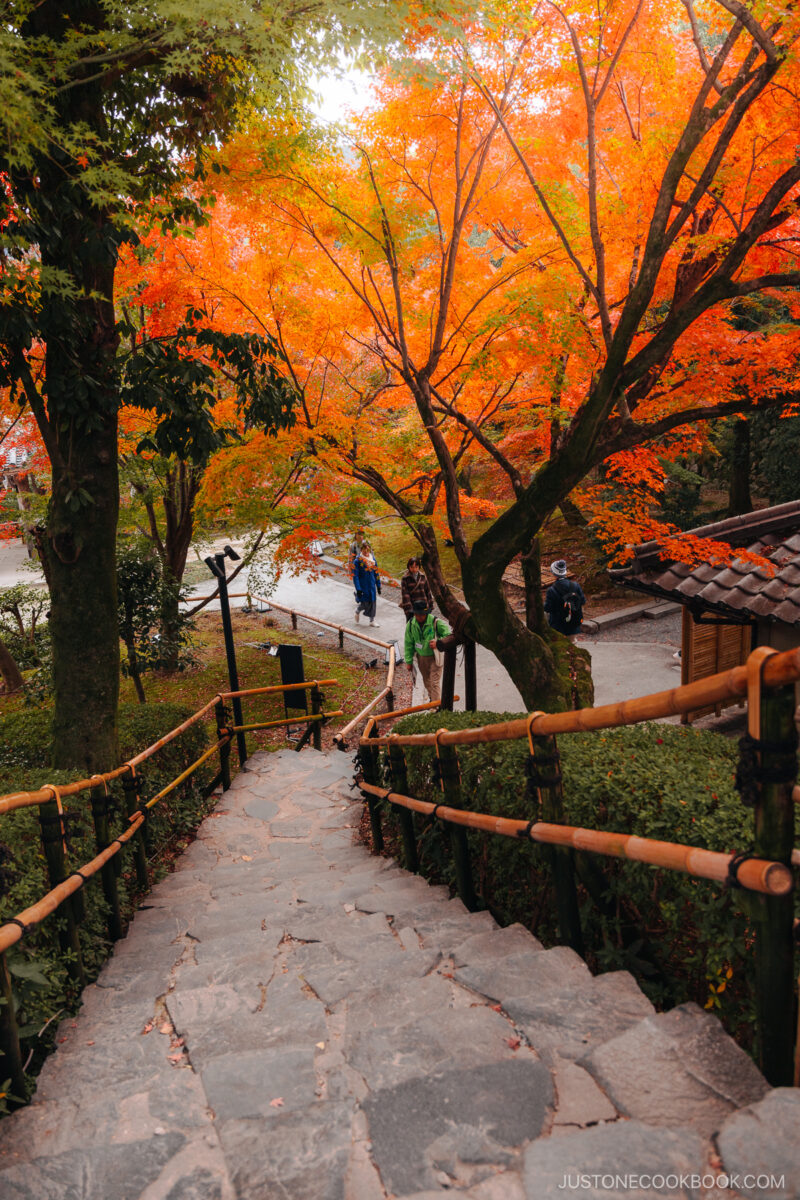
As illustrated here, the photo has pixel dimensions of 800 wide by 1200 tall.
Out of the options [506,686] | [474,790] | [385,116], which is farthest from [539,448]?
[474,790]

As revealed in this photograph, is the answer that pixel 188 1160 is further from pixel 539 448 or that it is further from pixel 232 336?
pixel 539 448

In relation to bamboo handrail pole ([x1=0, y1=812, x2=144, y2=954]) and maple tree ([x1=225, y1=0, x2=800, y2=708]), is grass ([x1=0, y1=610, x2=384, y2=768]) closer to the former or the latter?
maple tree ([x1=225, y1=0, x2=800, y2=708])

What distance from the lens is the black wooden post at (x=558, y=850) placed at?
2.73 meters

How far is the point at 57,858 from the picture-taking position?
10.6 ft

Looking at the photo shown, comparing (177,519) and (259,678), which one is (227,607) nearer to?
(259,678)

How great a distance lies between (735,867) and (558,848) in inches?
39.6

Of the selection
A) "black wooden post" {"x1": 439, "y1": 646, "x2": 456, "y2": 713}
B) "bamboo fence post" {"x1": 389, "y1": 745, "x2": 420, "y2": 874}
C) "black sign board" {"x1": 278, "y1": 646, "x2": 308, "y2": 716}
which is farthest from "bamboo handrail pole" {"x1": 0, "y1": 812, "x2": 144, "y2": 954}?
"black sign board" {"x1": 278, "y1": 646, "x2": 308, "y2": 716}

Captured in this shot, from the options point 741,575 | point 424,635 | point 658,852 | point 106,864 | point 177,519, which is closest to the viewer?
point 658,852

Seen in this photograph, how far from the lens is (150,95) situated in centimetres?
577

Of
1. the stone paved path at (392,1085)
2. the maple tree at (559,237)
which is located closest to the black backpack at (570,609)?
the maple tree at (559,237)

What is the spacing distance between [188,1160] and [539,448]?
14638 millimetres

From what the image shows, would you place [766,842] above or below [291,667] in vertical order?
above

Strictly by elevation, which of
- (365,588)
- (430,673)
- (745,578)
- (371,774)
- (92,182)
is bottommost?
(430,673)

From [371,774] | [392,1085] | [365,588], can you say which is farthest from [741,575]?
[365,588]
